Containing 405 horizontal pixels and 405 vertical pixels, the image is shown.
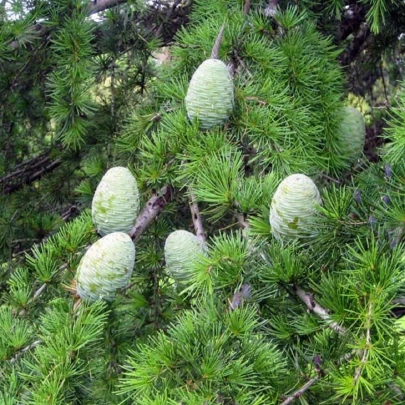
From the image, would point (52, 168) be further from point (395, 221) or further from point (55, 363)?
point (395, 221)

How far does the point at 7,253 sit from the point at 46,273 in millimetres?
884

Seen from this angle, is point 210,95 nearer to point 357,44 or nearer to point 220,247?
point 220,247

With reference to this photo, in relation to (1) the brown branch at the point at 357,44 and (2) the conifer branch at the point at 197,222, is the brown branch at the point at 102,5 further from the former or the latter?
(1) the brown branch at the point at 357,44

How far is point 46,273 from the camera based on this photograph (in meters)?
1.11

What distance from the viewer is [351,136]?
4.38 ft

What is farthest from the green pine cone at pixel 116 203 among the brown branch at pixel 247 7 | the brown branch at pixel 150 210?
the brown branch at pixel 247 7

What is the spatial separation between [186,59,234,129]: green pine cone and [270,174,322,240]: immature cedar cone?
0.26 metres

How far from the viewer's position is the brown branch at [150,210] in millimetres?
1126

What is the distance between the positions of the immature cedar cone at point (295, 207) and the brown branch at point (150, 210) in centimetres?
28

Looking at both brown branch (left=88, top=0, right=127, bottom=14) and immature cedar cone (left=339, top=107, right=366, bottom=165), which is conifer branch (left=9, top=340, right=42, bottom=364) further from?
brown branch (left=88, top=0, right=127, bottom=14)

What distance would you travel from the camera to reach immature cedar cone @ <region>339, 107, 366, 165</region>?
1.33 m

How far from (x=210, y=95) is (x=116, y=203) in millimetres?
240

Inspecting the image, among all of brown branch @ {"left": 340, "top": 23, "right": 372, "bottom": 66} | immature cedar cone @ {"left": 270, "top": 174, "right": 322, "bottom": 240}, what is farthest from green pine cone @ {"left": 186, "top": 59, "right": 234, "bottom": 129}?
brown branch @ {"left": 340, "top": 23, "right": 372, "bottom": 66}

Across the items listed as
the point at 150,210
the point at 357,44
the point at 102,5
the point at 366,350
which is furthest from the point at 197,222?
the point at 357,44
